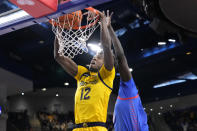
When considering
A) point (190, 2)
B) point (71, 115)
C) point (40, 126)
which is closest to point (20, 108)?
point (40, 126)

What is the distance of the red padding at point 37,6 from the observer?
7.78 feet

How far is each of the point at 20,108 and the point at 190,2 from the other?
7.93 m

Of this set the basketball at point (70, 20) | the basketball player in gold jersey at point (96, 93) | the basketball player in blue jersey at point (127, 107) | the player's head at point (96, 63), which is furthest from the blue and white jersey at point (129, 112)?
the basketball at point (70, 20)

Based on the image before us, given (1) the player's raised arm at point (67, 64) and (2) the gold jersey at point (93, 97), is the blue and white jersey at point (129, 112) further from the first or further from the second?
(1) the player's raised arm at point (67, 64)

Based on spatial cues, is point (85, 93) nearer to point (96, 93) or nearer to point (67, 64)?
point (96, 93)

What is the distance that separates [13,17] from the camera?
2.79 m

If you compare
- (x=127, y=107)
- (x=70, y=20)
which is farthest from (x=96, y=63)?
(x=127, y=107)

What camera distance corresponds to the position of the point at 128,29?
6.90 meters

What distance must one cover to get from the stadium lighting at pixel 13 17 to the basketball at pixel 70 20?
350 mm

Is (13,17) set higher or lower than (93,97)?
higher

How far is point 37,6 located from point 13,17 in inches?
20.4

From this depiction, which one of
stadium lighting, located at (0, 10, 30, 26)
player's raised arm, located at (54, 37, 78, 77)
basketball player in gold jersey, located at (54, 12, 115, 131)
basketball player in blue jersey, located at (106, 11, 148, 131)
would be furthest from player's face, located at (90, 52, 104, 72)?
stadium lighting, located at (0, 10, 30, 26)

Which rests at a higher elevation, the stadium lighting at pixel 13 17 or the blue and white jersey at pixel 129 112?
the stadium lighting at pixel 13 17

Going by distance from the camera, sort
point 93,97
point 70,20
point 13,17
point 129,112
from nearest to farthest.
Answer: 1. point 129,112
2. point 93,97
3. point 13,17
4. point 70,20
